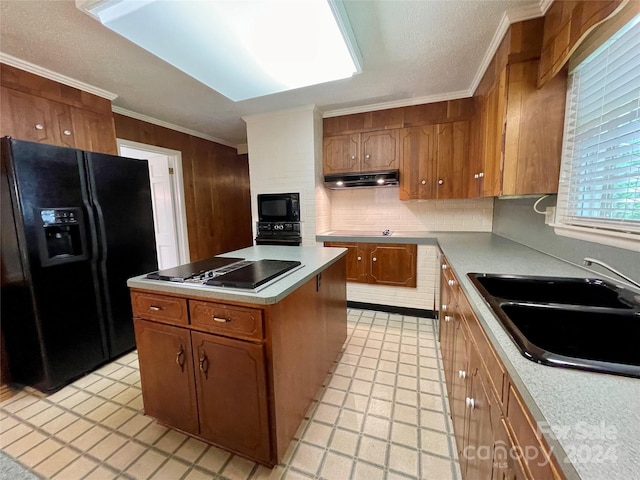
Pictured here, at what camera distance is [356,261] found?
316 centimetres

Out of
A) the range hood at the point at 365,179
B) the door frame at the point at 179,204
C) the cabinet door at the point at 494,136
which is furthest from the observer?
the door frame at the point at 179,204

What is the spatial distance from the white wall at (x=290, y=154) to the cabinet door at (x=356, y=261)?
0.47m

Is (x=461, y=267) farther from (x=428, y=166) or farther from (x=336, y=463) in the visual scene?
(x=428, y=166)

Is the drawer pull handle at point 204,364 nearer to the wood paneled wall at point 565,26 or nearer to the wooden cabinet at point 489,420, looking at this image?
the wooden cabinet at point 489,420

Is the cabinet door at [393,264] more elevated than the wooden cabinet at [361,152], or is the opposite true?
the wooden cabinet at [361,152]

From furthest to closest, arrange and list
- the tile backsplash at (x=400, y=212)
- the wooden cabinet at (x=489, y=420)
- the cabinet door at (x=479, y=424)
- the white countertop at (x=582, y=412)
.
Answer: the tile backsplash at (x=400, y=212) < the cabinet door at (x=479, y=424) < the wooden cabinet at (x=489, y=420) < the white countertop at (x=582, y=412)

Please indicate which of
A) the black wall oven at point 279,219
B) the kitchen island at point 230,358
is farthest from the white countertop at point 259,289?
the black wall oven at point 279,219

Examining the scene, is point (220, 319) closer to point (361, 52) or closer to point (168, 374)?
point (168, 374)

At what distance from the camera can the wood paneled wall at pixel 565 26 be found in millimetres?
1125

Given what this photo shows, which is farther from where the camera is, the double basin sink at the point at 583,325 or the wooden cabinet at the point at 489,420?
the double basin sink at the point at 583,325

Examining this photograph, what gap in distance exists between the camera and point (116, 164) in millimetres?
2201

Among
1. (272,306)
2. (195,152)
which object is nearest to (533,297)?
(272,306)

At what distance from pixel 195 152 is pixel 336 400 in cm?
381

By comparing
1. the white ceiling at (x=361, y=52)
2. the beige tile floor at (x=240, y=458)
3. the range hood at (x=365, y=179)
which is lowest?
the beige tile floor at (x=240, y=458)
